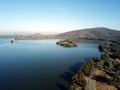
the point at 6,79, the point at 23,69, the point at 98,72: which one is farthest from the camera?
the point at 23,69

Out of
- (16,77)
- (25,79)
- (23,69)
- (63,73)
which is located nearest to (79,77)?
(63,73)

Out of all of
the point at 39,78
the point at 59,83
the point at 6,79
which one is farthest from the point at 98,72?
the point at 6,79

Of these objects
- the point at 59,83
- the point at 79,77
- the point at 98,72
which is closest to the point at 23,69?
the point at 59,83

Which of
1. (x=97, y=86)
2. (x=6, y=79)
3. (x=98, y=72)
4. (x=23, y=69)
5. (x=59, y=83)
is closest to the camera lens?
(x=97, y=86)

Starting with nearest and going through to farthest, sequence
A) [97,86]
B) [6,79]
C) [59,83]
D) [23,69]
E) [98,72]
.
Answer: [97,86] < [59,83] < [6,79] < [98,72] < [23,69]

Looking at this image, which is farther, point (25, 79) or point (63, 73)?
point (63, 73)

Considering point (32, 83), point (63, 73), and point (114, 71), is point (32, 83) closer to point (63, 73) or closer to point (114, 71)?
point (63, 73)

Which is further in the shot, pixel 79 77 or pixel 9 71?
pixel 9 71

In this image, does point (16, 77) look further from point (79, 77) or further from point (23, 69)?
point (79, 77)
